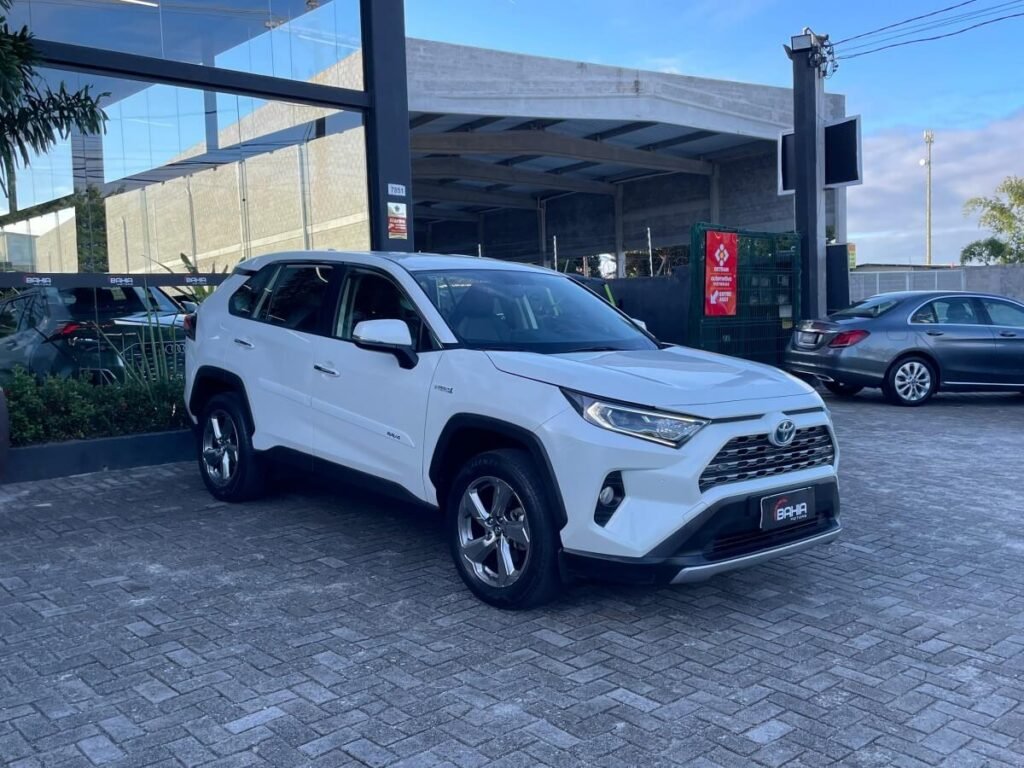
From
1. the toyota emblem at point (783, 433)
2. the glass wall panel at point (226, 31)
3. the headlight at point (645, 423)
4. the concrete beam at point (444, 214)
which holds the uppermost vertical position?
the concrete beam at point (444, 214)

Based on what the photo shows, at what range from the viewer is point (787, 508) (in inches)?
172

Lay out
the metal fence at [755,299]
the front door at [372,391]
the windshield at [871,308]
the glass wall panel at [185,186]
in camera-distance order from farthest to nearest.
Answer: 1. the metal fence at [755,299]
2. the windshield at [871,308]
3. the glass wall panel at [185,186]
4. the front door at [372,391]

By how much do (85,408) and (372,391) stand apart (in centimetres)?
403

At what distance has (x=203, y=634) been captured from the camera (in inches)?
169

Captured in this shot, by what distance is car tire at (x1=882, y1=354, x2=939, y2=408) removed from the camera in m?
11.9

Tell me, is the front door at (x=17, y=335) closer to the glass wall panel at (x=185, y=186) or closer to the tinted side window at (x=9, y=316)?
the tinted side window at (x=9, y=316)

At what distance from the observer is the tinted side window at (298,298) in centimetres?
595

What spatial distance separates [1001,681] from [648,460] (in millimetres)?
1678

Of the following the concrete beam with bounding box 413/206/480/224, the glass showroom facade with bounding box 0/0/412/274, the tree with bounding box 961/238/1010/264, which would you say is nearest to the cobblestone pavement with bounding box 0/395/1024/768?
the glass showroom facade with bounding box 0/0/412/274

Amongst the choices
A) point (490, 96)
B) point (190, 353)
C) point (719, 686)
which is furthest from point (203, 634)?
point (490, 96)

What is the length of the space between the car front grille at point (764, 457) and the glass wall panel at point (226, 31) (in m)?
7.72

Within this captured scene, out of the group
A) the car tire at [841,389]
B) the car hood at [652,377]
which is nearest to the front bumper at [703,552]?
the car hood at [652,377]

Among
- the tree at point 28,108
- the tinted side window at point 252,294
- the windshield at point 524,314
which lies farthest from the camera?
the tinted side window at point 252,294

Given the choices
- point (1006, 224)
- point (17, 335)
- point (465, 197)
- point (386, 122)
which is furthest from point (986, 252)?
point (17, 335)
